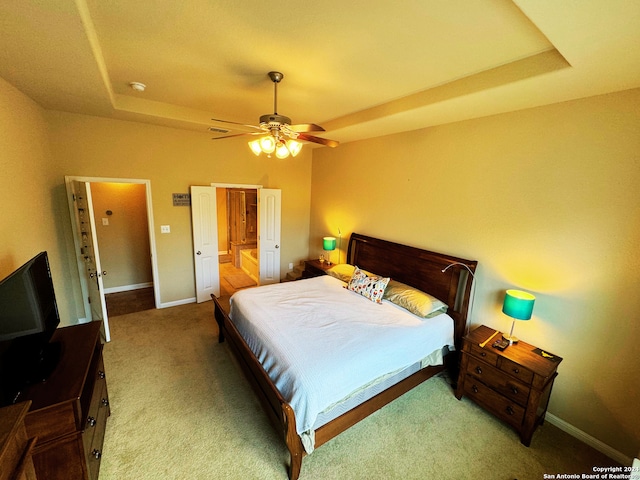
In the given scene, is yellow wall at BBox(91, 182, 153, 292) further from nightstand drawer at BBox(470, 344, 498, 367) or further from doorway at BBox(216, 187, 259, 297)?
nightstand drawer at BBox(470, 344, 498, 367)

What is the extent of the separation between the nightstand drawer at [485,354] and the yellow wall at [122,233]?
5.57 m

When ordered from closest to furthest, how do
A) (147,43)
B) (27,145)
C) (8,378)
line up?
(8,378), (147,43), (27,145)

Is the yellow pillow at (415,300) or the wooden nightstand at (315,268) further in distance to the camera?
the wooden nightstand at (315,268)

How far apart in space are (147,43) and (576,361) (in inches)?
169

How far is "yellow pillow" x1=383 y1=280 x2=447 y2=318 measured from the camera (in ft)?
9.25

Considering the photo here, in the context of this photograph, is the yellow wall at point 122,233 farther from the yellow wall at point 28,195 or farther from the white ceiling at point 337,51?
the white ceiling at point 337,51

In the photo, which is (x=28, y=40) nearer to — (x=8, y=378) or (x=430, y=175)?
(x=8, y=378)

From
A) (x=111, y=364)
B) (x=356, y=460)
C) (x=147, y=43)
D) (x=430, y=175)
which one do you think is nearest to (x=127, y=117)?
(x=147, y=43)

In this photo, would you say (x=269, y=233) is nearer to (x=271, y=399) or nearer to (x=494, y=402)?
(x=271, y=399)

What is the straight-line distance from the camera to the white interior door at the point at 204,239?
4285 millimetres

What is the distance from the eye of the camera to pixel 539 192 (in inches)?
93.5

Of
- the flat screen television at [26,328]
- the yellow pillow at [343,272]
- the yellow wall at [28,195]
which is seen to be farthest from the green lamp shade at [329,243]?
the yellow wall at [28,195]

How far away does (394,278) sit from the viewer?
3.59 metres

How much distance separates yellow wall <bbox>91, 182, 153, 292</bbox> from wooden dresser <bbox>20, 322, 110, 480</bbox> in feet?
12.1
